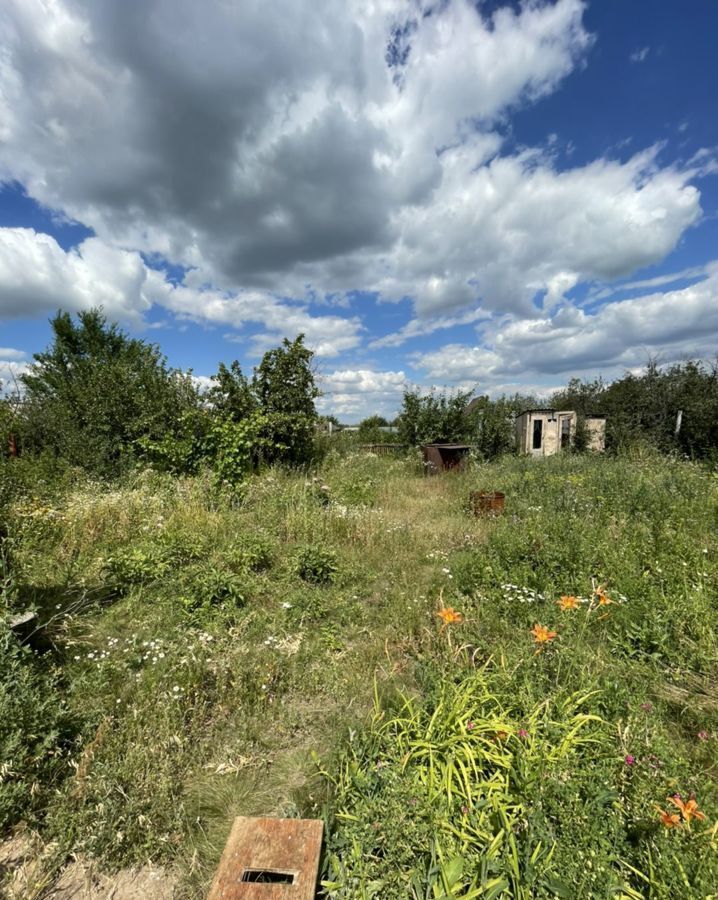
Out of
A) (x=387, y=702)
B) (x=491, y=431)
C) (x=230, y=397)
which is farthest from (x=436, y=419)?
(x=387, y=702)

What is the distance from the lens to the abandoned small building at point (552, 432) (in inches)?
456

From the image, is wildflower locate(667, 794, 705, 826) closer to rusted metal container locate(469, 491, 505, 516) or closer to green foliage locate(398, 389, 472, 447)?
rusted metal container locate(469, 491, 505, 516)

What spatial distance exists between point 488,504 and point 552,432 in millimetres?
7268

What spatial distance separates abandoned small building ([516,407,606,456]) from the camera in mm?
11578

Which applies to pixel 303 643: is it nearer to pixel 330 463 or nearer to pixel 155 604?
pixel 155 604

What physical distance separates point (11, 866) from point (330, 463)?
26.8 feet

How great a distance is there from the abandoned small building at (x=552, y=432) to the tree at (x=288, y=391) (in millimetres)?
6721

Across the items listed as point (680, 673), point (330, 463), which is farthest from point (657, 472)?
point (330, 463)

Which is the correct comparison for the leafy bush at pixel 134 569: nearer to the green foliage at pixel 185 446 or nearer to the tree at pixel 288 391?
the green foliage at pixel 185 446

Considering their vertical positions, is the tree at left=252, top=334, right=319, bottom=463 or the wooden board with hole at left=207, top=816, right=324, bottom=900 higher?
the tree at left=252, top=334, right=319, bottom=463

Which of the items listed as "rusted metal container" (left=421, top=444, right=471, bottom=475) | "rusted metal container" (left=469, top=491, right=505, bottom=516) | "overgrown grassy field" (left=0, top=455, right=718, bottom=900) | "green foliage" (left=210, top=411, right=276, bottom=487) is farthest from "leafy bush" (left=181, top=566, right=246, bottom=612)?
"rusted metal container" (left=421, top=444, right=471, bottom=475)

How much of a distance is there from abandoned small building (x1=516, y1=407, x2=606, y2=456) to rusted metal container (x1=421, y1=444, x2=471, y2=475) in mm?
3292

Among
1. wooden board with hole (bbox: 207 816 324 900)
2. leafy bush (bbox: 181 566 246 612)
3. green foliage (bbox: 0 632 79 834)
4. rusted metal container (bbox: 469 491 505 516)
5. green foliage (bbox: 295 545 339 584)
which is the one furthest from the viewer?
rusted metal container (bbox: 469 491 505 516)

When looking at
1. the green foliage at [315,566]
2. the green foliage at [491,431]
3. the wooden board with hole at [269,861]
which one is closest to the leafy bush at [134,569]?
the green foliage at [315,566]
